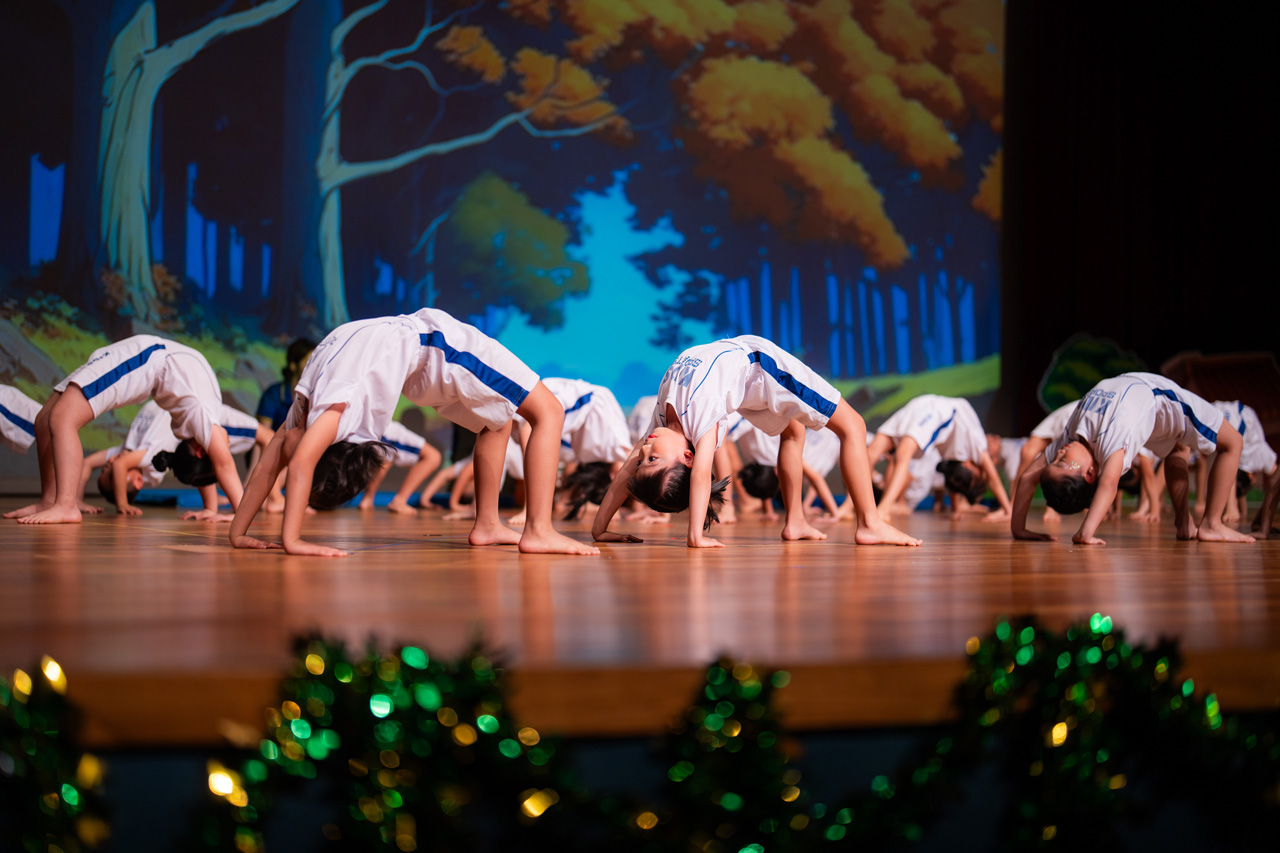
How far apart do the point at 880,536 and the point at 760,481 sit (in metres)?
2.17

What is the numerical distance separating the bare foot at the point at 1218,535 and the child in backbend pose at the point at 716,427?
1.30 meters

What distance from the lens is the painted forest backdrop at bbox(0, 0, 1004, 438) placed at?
26.0 ft

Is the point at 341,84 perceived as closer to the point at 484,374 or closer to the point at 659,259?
the point at 659,259

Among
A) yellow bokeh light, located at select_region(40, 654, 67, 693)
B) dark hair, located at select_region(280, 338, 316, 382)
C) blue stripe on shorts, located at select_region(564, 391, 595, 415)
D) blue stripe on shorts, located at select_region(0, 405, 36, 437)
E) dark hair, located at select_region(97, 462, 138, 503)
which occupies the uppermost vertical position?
dark hair, located at select_region(280, 338, 316, 382)

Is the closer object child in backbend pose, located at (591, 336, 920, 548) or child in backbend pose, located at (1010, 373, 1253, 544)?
child in backbend pose, located at (591, 336, 920, 548)

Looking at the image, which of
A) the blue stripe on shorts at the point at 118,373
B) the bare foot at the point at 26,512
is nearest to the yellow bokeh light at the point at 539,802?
the blue stripe on shorts at the point at 118,373

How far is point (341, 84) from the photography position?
8.47m

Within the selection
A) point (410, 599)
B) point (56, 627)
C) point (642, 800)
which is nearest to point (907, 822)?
point (642, 800)

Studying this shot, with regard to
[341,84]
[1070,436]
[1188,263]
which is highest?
[341,84]

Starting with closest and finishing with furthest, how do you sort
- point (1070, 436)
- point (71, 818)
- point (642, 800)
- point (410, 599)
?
point (71, 818), point (642, 800), point (410, 599), point (1070, 436)

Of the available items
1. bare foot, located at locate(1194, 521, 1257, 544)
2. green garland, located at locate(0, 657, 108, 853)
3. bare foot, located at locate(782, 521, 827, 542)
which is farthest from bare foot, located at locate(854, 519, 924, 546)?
green garland, located at locate(0, 657, 108, 853)

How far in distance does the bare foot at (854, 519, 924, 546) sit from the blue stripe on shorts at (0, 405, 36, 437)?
14.3ft

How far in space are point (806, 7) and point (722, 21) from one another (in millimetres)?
848

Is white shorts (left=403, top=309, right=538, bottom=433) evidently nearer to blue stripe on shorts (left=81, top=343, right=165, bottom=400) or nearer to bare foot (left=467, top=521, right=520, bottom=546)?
bare foot (left=467, top=521, right=520, bottom=546)
